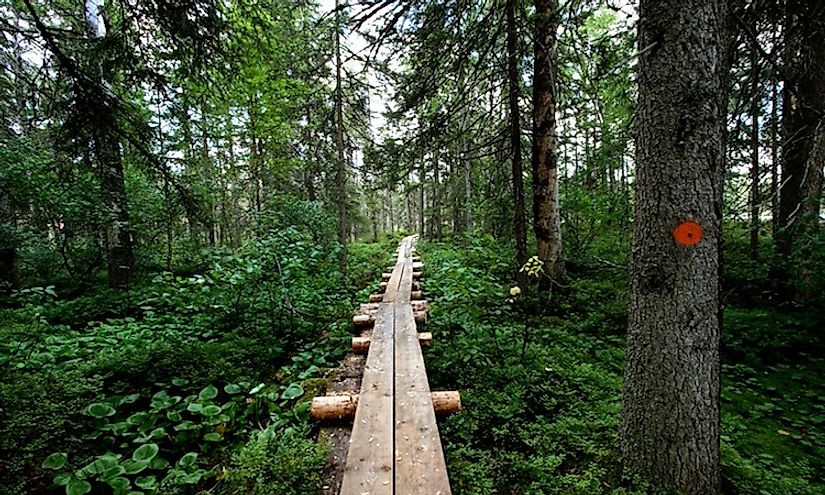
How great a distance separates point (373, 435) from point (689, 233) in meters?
2.31

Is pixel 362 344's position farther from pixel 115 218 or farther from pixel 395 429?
pixel 115 218

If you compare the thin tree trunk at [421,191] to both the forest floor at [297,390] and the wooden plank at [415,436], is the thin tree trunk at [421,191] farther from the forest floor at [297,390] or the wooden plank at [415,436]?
the wooden plank at [415,436]

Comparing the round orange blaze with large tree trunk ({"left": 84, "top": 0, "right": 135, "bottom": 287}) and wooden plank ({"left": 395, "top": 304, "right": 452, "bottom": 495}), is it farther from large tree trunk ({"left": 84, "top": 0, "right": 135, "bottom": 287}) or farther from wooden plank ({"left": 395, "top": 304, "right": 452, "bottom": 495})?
large tree trunk ({"left": 84, "top": 0, "right": 135, "bottom": 287})

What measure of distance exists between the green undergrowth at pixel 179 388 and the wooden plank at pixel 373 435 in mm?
270

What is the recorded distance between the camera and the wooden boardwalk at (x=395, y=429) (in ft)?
6.52

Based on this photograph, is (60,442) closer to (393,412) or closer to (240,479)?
(240,479)

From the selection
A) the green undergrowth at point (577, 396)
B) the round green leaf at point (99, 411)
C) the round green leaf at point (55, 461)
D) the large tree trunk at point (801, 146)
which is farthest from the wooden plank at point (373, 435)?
the large tree trunk at point (801, 146)

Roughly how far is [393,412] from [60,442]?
7.86ft

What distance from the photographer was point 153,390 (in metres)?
3.39

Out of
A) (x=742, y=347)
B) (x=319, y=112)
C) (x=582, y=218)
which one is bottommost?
(x=742, y=347)

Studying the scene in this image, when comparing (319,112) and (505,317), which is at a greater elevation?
(319,112)

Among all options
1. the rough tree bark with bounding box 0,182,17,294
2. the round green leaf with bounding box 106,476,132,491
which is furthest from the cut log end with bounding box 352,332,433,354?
the rough tree bark with bounding box 0,182,17,294

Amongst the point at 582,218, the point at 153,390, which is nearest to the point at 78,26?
the point at 153,390

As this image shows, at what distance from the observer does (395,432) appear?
8.11ft
